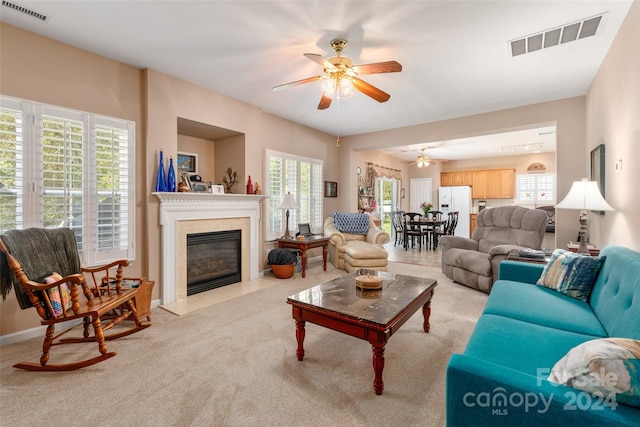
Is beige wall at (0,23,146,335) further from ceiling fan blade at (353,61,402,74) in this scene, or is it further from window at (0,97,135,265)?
ceiling fan blade at (353,61,402,74)

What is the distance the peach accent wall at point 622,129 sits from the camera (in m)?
2.11

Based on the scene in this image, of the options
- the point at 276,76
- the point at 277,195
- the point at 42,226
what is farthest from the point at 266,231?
the point at 42,226

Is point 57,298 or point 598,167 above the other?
point 598,167

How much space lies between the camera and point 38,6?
2250 mm

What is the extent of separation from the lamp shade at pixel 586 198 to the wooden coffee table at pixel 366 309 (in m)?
1.45

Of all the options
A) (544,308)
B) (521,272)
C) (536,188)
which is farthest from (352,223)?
(536,188)

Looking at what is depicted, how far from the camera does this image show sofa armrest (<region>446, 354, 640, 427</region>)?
864 millimetres

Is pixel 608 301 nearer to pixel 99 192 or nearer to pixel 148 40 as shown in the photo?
pixel 148 40

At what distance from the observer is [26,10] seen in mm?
2297

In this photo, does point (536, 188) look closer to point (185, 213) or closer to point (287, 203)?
point (287, 203)

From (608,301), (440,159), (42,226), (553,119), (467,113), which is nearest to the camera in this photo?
(608,301)

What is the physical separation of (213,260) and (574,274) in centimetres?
398

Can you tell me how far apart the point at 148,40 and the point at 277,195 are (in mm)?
2821

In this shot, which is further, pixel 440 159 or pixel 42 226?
pixel 440 159
